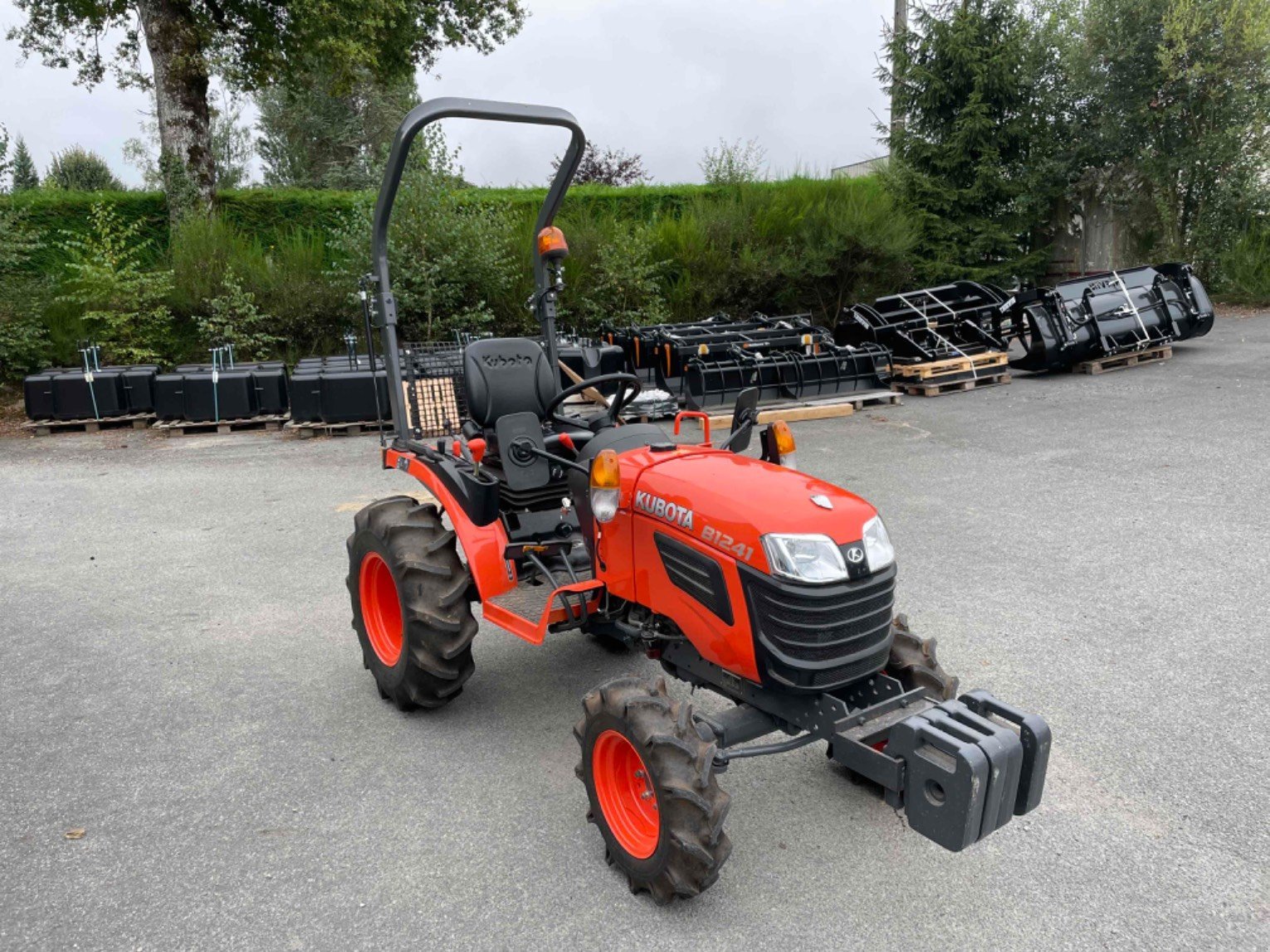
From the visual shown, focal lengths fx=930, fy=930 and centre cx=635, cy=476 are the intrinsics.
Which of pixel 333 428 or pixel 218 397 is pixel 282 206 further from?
pixel 333 428

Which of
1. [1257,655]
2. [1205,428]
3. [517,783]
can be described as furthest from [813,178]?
[517,783]

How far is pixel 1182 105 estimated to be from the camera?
15.6m

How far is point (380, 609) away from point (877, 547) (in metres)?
2.40

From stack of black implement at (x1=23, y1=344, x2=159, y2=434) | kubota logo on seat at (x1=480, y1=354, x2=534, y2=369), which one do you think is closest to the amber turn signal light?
kubota logo on seat at (x1=480, y1=354, x2=534, y2=369)

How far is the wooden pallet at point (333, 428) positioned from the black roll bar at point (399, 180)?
6243 mm

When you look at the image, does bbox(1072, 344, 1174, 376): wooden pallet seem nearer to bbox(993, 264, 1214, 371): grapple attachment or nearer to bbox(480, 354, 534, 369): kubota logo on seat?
bbox(993, 264, 1214, 371): grapple attachment

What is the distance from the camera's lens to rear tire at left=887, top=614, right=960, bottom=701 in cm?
297

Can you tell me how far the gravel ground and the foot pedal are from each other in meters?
0.42

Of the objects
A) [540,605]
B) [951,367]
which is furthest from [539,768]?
[951,367]

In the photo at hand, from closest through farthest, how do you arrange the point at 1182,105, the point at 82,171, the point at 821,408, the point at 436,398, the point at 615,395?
the point at 615,395 < the point at 436,398 < the point at 821,408 < the point at 1182,105 < the point at 82,171

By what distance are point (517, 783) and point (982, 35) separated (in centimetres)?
1602

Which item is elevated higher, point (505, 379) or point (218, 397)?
point (505, 379)

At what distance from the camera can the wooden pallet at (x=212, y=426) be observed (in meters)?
10.9

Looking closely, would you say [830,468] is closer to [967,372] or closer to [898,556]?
[898,556]
